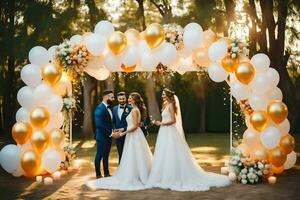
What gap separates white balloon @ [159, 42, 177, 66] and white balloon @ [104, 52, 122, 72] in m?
0.93

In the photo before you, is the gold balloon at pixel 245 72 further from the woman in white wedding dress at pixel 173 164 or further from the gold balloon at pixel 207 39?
the woman in white wedding dress at pixel 173 164

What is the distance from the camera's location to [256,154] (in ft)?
34.2

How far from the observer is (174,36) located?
34.2 ft

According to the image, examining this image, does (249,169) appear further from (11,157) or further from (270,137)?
(11,157)

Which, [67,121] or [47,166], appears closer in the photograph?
[47,166]

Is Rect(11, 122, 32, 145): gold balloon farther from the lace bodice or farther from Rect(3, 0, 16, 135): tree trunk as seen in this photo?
Rect(3, 0, 16, 135): tree trunk

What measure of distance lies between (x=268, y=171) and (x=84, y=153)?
7.56 metres

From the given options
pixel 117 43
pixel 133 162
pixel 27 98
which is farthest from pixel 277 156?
pixel 27 98

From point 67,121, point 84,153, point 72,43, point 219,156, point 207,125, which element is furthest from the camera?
point 207,125

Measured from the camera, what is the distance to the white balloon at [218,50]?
10281mm

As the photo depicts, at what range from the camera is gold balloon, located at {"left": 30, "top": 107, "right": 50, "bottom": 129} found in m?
10.5

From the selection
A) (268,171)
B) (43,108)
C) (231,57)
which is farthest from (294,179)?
(43,108)

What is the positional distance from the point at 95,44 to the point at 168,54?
60.7 inches

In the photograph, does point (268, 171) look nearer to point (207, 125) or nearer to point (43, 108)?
point (43, 108)
